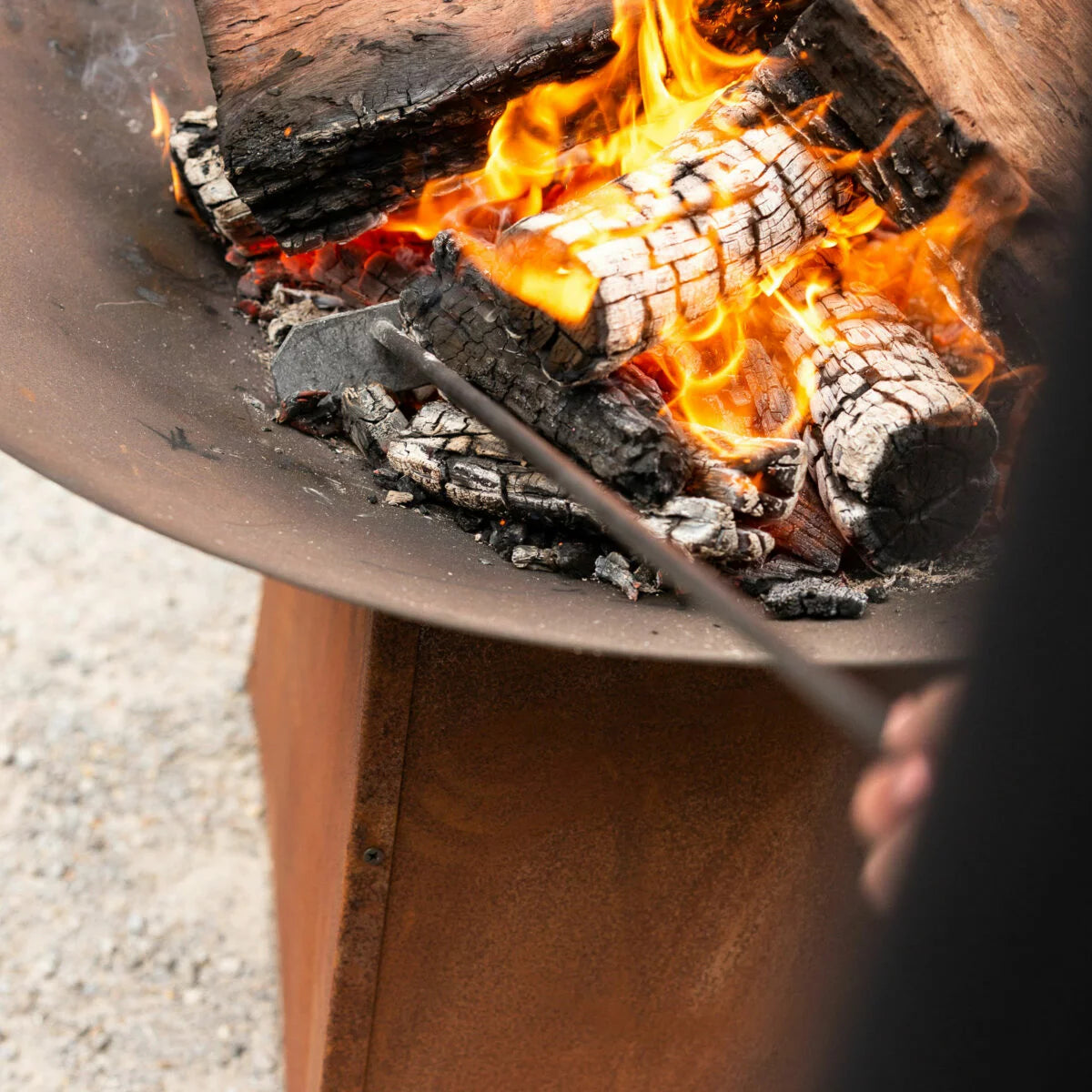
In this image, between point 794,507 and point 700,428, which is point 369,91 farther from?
point 794,507

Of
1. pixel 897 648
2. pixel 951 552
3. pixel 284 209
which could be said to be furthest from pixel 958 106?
pixel 284 209

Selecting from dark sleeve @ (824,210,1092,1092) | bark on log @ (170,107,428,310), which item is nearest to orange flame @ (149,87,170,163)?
bark on log @ (170,107,428,310)

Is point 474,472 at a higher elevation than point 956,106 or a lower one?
lower

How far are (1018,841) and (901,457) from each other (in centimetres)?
93

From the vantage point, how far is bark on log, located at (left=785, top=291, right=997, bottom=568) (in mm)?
1165

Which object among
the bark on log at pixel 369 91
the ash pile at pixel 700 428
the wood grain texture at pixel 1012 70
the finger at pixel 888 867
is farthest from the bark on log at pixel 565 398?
the finger at pixel 888 867

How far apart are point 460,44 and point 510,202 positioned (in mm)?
209

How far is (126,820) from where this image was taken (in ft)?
7.32

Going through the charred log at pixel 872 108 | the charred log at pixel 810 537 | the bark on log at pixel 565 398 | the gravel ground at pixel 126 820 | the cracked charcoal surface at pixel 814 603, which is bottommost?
the gravel ground at pixel 126 820

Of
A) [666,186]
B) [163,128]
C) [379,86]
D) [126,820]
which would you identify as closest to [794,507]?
[666,186]

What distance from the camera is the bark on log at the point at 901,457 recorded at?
117cm

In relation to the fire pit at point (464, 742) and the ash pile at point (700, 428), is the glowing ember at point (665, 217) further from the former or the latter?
the fire pit at point (464, 742)

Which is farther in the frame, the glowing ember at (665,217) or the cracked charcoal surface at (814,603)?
the glowing ember at (665,217)

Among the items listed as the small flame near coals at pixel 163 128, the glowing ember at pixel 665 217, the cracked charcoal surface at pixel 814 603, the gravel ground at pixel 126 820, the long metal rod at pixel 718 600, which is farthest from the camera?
the gravel ground at pixel 126 820
